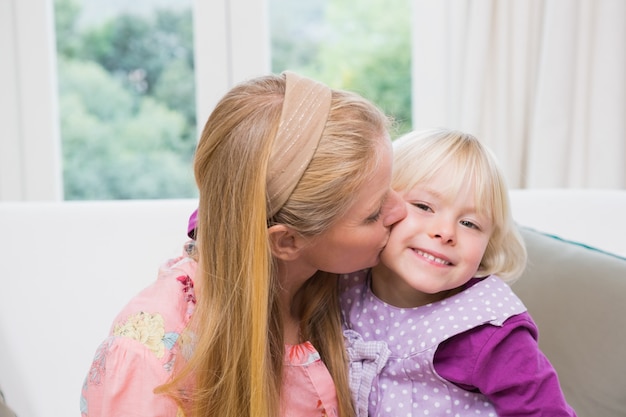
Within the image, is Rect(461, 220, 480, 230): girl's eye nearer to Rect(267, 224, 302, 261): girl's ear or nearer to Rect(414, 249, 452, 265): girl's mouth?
Rect(414, 249, 452, 265): girl's mouth

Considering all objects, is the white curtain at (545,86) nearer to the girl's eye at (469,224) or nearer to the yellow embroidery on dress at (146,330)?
the girl's eye at (469,224)

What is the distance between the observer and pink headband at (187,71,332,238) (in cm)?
114

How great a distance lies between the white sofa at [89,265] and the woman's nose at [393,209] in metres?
0.43

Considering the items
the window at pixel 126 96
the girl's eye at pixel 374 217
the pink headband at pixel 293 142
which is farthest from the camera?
the window at pixel 126 96

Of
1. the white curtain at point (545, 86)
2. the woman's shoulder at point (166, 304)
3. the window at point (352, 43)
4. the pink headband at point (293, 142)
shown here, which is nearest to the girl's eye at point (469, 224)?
the pink headband at point (293, 142)

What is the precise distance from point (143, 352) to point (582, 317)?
832mm

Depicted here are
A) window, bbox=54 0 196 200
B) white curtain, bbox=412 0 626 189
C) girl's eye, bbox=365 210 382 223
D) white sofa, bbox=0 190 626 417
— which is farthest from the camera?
window, bbox=54 0 196 200

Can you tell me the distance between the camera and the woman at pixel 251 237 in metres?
1.16

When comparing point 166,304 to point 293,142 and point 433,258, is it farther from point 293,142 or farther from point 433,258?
point 433,258

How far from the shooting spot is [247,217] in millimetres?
1159

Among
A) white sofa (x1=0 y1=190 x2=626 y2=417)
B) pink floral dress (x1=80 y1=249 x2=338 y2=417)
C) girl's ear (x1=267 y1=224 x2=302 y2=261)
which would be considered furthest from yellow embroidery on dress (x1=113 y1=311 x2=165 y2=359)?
white sofa (x1=0 y1=190 x2=626 y2=417)

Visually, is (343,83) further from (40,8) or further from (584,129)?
(40,8)

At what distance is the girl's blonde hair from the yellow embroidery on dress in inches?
19.3

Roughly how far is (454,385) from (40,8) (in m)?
2.18
